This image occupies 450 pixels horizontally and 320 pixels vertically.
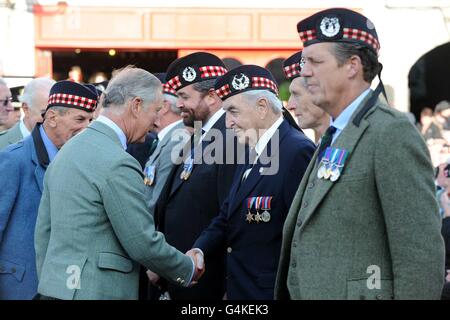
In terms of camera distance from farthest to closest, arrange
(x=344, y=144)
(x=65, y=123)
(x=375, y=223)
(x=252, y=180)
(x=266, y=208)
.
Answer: (x=65, y=123) < (x=252, y=180) < (x=266, y=208) < (x=344, y=144) < (x=375, y=223)

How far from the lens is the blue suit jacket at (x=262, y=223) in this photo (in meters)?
5.09

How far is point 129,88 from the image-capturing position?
4.84 meters

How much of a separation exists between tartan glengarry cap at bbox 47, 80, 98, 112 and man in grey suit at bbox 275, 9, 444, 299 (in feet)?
8.20

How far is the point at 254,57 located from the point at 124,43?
2037 millimetres

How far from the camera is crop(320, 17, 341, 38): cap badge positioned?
3936 millimetres

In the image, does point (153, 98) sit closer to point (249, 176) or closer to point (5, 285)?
point (249, 176)

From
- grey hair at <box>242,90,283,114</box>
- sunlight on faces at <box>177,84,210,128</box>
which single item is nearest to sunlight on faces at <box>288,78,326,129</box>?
grey hair at <box>242,90,283,114</box>

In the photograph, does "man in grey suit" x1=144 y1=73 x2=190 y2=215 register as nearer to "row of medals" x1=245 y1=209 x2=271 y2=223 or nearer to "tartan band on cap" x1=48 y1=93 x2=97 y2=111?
"tartan band on cap" x1=48 y1=93 x2=97 y2=111

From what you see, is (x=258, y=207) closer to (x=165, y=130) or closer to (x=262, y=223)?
(x=262, y=223)

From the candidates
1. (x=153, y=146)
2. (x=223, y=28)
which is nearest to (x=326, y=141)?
(x=153, y=146)

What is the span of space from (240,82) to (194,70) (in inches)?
42.2

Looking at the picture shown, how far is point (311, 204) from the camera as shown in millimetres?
3791

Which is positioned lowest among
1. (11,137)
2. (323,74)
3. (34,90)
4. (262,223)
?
(11,137)

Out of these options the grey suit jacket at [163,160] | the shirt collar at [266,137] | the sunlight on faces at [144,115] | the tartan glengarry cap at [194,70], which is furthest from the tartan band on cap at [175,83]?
the sunlight on faces at [144,115]
